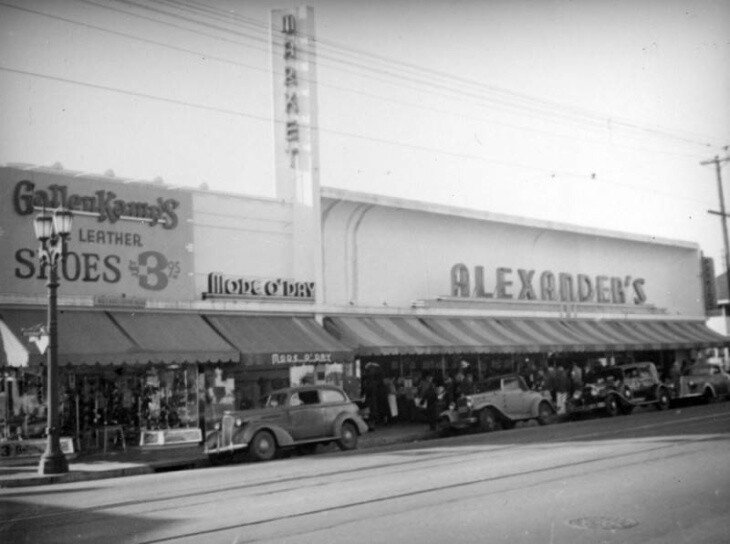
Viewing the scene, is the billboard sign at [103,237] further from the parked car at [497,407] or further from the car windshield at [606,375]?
the car windshield at [606,375]

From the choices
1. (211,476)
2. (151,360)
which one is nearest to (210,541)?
(211,476)

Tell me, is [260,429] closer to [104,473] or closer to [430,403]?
[104,473]

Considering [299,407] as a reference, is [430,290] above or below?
above

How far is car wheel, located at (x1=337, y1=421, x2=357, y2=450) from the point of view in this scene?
18914mm

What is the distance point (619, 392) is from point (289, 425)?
13213 millimetres

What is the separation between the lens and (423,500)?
9.79 meters

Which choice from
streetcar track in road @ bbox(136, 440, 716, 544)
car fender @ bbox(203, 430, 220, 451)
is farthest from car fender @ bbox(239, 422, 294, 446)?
streetcar track in road @ bbox(136, 440, 716, 544)

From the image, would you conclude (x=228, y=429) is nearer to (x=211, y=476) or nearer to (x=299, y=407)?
(x=299, y=407)

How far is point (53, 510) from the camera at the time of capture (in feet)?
35.7

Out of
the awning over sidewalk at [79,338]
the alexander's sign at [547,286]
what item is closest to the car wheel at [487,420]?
the alexander's sign at [547,286]

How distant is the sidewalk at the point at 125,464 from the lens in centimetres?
1532

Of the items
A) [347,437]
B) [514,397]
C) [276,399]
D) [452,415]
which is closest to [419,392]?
[514,397]

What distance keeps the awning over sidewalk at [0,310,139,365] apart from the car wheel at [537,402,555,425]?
487 inches

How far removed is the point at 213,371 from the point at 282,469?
25.5ft
